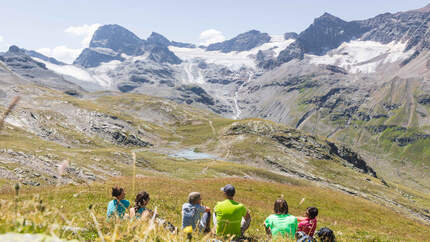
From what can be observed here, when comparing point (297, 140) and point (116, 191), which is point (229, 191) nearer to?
point (116, 191)

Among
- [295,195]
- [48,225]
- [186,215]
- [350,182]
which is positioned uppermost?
[48,225]

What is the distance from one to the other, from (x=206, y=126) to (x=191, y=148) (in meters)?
45.3

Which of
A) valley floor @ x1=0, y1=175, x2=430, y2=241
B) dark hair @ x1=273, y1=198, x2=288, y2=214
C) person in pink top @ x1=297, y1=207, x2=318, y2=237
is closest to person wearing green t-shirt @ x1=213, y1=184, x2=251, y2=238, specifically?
valley floor @ x1=0, y1=175, x2=430, y2=241

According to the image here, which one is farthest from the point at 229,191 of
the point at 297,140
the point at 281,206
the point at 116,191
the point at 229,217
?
the point at 297,140

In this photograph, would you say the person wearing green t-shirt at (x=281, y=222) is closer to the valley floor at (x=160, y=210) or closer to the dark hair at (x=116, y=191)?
the valley floor at (x=160, y=210)

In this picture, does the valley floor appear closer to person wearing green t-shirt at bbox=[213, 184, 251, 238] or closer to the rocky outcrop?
person wearing green t-shirt at bbox=[213, 184, 251, 238]

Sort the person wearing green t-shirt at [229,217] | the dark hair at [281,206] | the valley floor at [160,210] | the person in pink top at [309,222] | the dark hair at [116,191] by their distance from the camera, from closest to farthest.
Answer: the valley floor at [160,210] < the dark hair at [116,191] < the person wearing green t-shirt at [229,217] < the dark hair at [281,206] < the person in pink top at [309,222]

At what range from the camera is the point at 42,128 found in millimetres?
96500

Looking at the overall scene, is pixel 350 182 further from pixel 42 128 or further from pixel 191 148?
pixel 42 128

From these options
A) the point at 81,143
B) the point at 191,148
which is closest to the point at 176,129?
the point at 191,148

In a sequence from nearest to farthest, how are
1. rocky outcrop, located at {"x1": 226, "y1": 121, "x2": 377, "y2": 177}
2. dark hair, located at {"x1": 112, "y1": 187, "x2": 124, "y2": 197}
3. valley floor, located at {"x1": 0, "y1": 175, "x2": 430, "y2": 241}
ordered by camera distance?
valley floor, located at {"x1": 0, "y1": 175, "x2": 430, "y2": 241}, dark hair, located at {"x1": 112, "y1": 187, "x2": 124, "y2": 197}, rocky outcrop, located at {"x1": 226, "y1": 121, "x2": 377, "y2": 177}

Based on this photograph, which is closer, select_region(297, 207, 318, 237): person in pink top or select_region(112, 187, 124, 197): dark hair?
select_region(112, 187, 124, 197): dark hair

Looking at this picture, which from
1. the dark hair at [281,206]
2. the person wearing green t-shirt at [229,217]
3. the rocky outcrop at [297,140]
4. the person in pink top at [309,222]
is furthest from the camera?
the rocky outcrop at [297,140]

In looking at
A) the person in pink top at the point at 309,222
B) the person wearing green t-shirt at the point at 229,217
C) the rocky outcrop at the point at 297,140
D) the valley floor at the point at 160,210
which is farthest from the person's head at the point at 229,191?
the rocky outcrop at the point at 297,140
